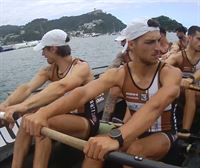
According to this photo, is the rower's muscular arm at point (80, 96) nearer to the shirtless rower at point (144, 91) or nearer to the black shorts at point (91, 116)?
the shirtless rower at point (144, 91)

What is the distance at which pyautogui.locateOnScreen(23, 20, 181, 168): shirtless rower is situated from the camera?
2.86 meters

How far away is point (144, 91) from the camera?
329 centimetres

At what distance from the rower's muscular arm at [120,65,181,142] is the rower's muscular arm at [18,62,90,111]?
1144 mm

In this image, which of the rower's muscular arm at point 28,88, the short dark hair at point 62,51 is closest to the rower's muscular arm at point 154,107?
the short dark hair at point 62,51

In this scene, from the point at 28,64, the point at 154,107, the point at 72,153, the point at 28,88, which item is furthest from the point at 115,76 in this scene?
the point at 28,64

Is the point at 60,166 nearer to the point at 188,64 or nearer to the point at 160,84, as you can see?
the point at 160,84

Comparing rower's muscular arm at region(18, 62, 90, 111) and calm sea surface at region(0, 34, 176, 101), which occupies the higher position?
rower's muscular arm at region(18, 62, 90, 111)

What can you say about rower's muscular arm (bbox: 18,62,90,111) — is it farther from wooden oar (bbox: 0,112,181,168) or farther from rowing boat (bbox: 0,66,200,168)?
wooden oar (bbox: 0,112,181,168)

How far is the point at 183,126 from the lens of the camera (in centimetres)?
489

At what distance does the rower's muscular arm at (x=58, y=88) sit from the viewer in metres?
3.77

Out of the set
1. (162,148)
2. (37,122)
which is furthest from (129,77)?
(37,122)

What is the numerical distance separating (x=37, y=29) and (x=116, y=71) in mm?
42889

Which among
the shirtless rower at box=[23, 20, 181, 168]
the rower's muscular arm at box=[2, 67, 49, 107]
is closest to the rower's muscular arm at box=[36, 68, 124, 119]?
the shirtless rower at box=[23, 20, 181, 168]

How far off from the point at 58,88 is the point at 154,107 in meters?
1.44
